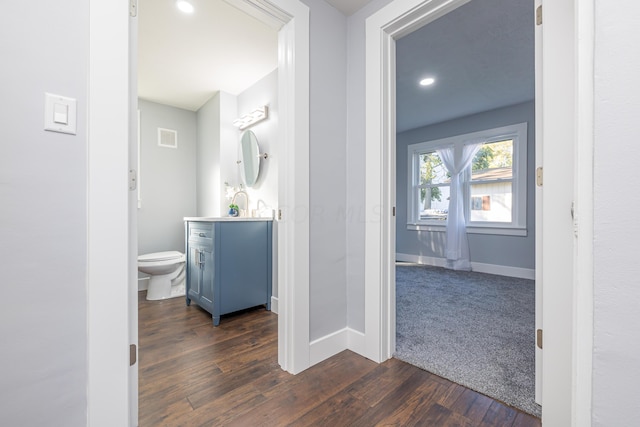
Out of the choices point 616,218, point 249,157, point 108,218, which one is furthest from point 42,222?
point 249,157

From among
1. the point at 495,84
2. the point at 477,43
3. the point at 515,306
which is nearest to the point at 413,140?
the point at 495,84

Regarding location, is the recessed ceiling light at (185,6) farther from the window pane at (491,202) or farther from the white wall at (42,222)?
the window pane at (491,202)

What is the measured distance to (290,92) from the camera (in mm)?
1549

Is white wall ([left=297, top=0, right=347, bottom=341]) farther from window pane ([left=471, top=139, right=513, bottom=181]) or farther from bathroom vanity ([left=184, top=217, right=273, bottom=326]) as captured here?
window pane ([left=471, top=139, right=513, bottom=181])

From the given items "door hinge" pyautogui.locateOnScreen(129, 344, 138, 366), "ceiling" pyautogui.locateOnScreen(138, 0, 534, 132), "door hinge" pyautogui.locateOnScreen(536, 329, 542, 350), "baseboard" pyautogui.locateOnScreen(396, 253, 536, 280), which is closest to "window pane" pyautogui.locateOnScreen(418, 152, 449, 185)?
"ceiling" pyautogui.locateOnScreen(138, 0, 534, 132)

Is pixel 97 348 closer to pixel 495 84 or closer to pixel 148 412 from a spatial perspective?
pixel 148 412

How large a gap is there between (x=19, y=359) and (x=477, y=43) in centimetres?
351

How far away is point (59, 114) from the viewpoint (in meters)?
0.83

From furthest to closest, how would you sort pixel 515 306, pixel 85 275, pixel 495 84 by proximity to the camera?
1. pixel 495 84
2. pixel 515 306
3. pixel 85 275

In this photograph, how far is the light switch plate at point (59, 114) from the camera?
810 mm

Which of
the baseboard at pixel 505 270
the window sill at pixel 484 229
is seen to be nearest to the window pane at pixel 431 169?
the window sill at pixel 484 229

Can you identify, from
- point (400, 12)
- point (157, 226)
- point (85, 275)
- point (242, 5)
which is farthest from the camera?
point (157, 226)

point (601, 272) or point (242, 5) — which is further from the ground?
point (242, 5)

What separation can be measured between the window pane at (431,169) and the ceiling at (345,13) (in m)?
1.33
